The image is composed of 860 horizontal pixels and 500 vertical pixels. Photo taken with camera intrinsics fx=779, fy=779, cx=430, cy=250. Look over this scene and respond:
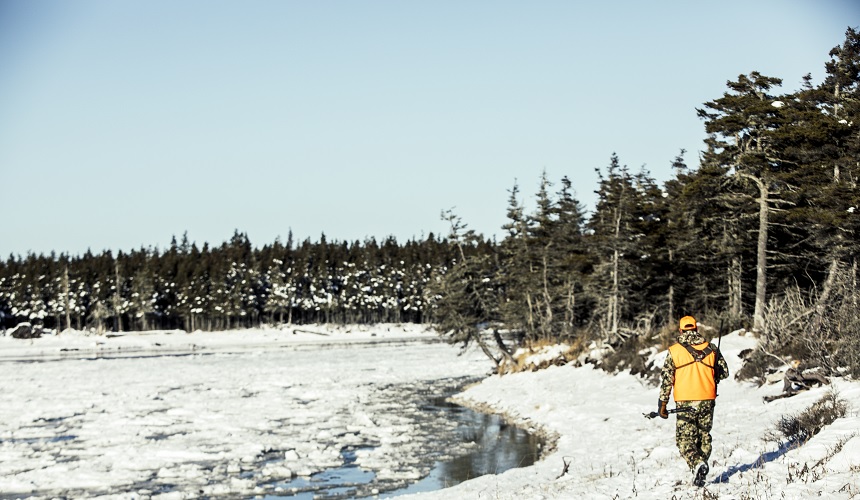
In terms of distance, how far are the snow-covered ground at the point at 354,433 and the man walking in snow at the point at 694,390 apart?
1.53ft

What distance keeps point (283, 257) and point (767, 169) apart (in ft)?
329

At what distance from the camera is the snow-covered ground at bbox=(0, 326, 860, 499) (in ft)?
35.1

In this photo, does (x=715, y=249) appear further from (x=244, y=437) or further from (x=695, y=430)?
(x=695, y=430)

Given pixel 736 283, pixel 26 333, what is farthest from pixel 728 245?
pixel 26 333

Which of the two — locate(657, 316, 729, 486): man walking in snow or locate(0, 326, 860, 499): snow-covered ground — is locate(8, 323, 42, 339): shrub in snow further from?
locate(657, 316, 729, 486): man walking in snow

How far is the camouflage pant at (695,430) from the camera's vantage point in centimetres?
975

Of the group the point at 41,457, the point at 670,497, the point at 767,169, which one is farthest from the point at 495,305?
the point at 670,497

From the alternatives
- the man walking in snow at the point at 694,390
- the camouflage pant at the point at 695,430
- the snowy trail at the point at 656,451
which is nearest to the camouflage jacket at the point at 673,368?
the man walking in snow at the point at 694,390

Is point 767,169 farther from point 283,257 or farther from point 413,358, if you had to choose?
point 283,257

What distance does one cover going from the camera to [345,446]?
72.0ft

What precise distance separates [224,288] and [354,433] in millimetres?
89950

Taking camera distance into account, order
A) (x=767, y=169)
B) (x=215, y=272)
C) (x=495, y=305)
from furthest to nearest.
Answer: (x=215, y=272)
(x=495, y=305)
(x=767, y=169)

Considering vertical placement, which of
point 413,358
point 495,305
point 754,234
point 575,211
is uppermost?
point 575,211

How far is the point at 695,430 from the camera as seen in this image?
977cm
